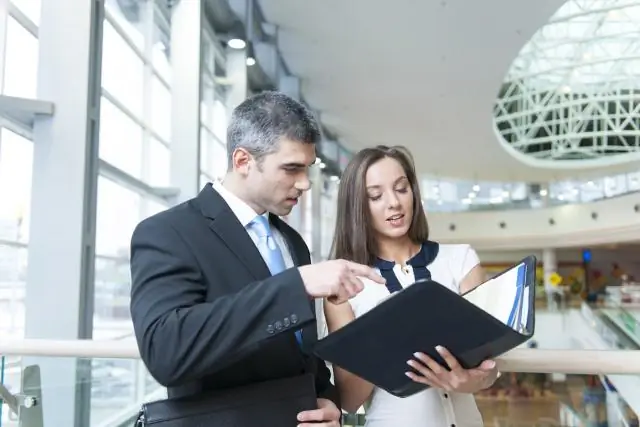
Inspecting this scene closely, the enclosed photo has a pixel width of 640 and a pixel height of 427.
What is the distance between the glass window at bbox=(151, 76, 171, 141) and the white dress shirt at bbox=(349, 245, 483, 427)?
741 centimetres

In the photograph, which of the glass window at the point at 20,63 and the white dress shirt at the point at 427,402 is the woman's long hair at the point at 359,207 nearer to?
the white dress shirt at the point at 427,402

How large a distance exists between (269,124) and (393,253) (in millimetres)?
762

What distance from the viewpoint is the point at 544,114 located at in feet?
97.6

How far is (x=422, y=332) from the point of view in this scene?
1.22m

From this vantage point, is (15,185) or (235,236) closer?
(235,236)

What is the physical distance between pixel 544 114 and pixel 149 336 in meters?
31.3

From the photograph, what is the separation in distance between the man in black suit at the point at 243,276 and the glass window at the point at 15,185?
411cm

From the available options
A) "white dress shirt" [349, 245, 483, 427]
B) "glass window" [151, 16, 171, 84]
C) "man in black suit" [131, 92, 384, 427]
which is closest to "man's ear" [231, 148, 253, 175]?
"man in black suit" [131, 92, 384, 427]

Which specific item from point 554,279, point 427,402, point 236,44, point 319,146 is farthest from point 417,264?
point 554,279

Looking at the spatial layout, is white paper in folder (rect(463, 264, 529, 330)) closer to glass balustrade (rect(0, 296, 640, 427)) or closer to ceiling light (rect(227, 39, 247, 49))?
glass balustrade (rect(0, 296, 640, 427))

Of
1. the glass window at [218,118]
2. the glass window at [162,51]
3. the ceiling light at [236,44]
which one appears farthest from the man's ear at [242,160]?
the ceiling light at [236,44]

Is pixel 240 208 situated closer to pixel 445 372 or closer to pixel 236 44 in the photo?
pixel 445 372

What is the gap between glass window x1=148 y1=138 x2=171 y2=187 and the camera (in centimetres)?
864

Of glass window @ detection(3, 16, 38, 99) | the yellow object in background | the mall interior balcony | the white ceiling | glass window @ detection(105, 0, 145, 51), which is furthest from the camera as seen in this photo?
the yellow object in background
